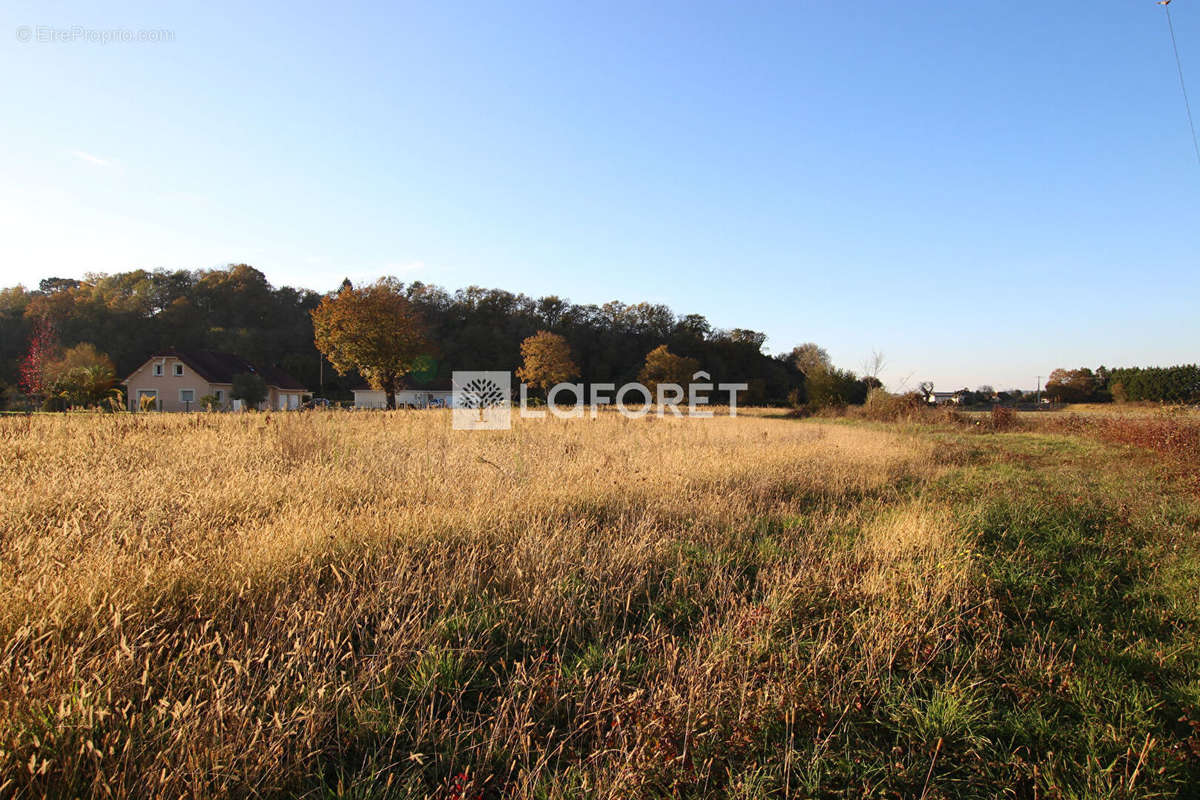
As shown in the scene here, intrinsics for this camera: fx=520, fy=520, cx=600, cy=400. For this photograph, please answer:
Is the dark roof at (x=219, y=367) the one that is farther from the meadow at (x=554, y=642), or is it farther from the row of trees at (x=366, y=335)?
the meadow at (x=554, y=642)

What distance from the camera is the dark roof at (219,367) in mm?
37531

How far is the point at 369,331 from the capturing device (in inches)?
1005

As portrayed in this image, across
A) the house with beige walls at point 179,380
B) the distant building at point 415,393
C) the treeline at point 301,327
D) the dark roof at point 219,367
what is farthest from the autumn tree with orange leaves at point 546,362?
the dark roof at point 219,367

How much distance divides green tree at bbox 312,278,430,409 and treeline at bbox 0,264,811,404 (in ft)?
95.1

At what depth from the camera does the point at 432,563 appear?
3.26 meters

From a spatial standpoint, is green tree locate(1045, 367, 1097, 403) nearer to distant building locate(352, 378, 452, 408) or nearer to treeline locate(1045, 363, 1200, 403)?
treeline locate(1045, 363, 1200, 403)

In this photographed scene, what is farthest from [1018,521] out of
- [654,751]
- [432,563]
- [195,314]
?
[195,314]

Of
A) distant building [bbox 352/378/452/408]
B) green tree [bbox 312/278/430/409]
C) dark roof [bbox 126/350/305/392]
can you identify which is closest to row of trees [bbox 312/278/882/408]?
green tree [bbox 312/278/430/409]

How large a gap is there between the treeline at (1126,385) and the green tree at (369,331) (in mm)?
37015

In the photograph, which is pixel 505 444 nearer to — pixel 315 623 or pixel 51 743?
pixel 315 623

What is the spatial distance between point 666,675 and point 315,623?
181cm

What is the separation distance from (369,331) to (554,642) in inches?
1011

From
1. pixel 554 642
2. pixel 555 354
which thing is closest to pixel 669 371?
pixel 555 354

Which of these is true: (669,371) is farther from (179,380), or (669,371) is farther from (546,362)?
(179,380)
